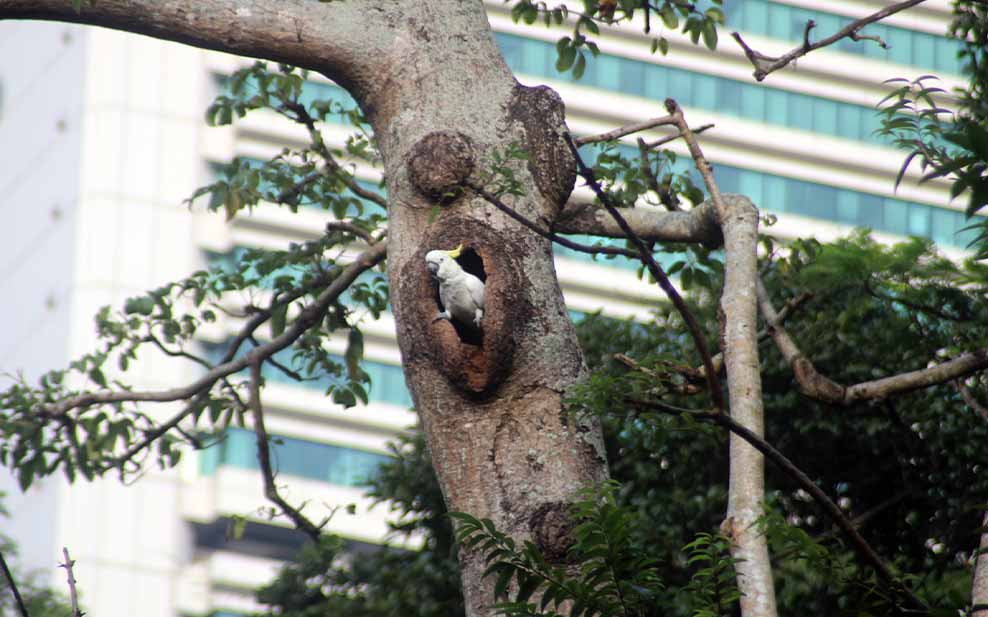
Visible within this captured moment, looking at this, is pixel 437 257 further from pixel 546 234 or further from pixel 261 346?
pixel 261 346

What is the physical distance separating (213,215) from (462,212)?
26451mm

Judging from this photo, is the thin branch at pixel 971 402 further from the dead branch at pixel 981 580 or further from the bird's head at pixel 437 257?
the bird's head at pixel 437 257

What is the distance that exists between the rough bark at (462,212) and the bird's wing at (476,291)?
88 millimetres

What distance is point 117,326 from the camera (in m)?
6.84

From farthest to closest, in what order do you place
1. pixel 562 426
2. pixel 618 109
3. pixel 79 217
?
pixel 618 109, pixel 79 217, pixel 562 426

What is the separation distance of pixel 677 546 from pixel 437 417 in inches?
133

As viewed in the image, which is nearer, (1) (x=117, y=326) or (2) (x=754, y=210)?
(2) (x=754, y=210)

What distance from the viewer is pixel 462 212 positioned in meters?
4.31

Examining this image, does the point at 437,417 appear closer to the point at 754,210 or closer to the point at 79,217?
the point at 754,210

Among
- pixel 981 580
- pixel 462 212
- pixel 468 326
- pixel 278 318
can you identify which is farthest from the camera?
pixel 278 318

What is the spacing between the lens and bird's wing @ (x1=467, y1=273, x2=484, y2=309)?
4.28m

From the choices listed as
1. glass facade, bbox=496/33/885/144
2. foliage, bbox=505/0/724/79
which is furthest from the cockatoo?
glass facade, bbox=496/33/885/144

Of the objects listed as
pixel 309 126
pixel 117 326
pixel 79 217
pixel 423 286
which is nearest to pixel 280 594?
pixel 117 326

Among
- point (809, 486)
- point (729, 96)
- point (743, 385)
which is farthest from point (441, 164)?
point (729, 96)
